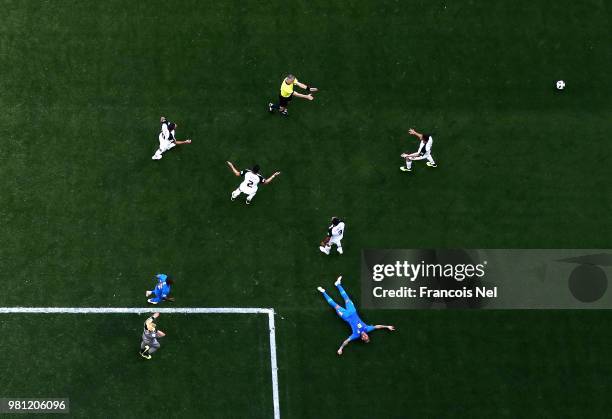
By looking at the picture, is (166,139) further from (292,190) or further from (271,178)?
(292,190)

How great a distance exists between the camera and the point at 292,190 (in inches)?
800

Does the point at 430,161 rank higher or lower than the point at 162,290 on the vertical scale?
higher

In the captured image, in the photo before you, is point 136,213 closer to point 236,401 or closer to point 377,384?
point 236,401

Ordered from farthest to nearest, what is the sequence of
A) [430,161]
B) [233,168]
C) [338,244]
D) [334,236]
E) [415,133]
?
[430,161] → [415,133] → [338,244] → [233,168] → [334,236]

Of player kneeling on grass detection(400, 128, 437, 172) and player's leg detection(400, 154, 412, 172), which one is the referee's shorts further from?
player's leg detection(400, 154, 412, 172)

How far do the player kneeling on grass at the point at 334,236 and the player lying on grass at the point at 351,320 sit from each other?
1001 millimetres

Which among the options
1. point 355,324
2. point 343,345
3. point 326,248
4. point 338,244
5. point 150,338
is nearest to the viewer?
point 150,338

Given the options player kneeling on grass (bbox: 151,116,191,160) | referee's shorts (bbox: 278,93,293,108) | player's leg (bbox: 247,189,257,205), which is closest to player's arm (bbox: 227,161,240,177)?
player's leg (bbox: 247,189,257,205)

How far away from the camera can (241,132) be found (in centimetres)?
2056

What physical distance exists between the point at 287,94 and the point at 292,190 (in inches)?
115

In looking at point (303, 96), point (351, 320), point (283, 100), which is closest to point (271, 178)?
point (283, 100)

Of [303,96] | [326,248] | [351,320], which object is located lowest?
[351,320]

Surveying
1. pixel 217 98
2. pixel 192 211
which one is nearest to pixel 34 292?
pixel 192 211

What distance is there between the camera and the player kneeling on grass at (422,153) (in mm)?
19391
